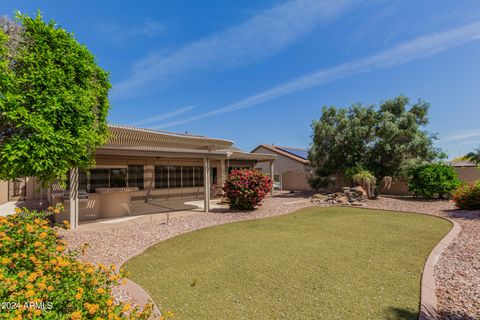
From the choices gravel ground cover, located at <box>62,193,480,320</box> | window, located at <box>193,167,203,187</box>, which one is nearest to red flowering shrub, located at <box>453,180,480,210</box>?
gravel ground cover, located at <box>62,193,480,320</box>

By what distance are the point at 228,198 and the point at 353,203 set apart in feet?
23.3

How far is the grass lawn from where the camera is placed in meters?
3.39

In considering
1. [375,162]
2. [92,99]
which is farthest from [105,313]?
[375,162]

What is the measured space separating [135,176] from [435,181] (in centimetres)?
1792

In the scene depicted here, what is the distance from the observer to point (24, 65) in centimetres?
514

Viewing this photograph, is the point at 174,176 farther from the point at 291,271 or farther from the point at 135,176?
the point at 291,271

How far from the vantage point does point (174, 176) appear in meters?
Answer: 17.0

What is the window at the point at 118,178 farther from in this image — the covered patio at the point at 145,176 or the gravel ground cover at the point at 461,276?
the gravel ground cover at the point at 461,276

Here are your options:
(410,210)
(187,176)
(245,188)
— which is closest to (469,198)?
(410,210)

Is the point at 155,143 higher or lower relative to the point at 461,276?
higher

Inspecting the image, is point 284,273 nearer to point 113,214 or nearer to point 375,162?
point 113,214

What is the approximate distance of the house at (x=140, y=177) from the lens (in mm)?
9859

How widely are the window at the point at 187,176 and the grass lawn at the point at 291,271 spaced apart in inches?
391

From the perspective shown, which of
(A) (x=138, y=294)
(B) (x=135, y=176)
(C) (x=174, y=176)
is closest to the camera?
(A) (x=138, y=294)
